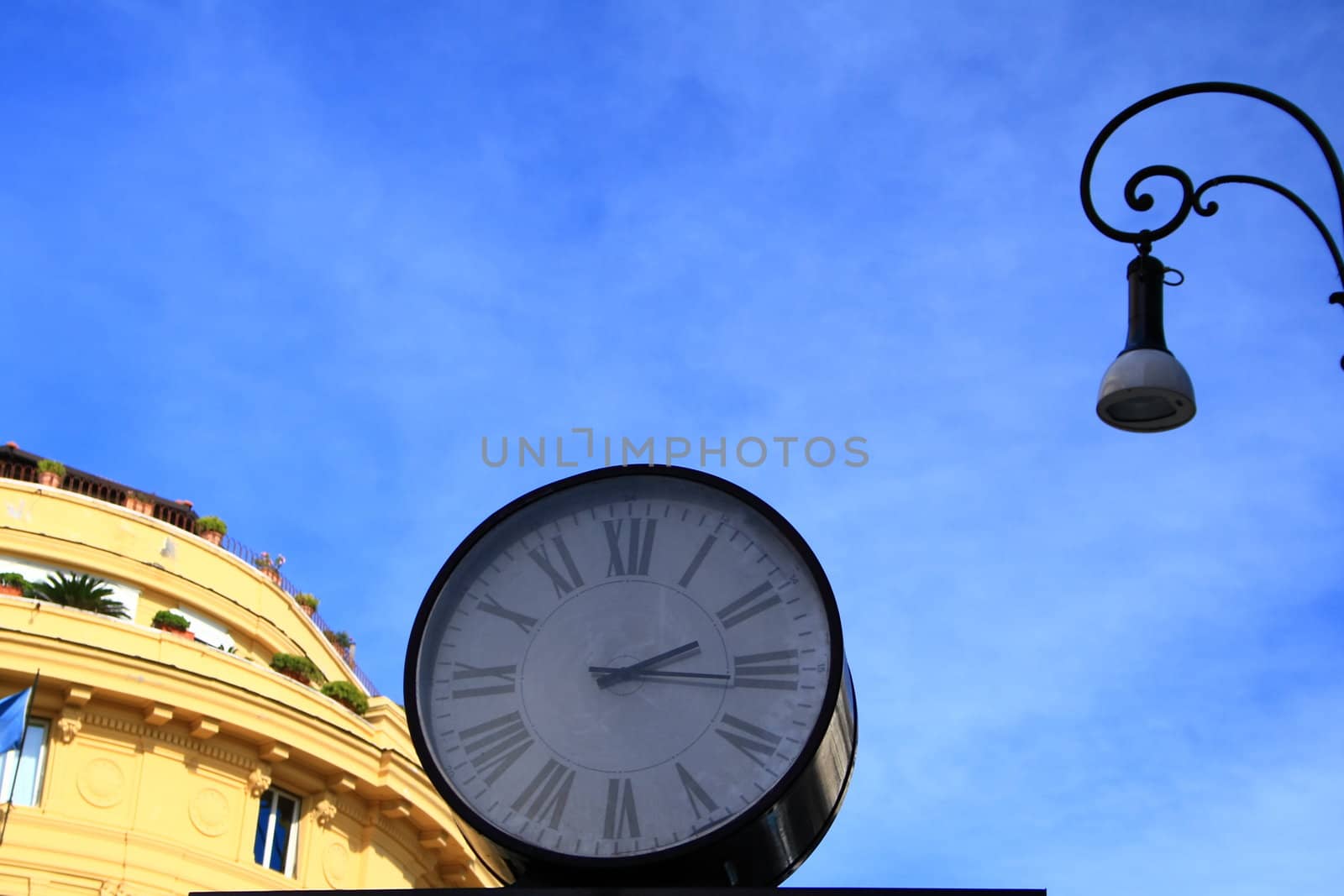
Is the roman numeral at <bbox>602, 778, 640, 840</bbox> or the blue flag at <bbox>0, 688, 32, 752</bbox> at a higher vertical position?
the blue flag at <bbox>0, 688, 32, 752</bbox>

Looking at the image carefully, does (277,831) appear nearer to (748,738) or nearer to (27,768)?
(27,768)

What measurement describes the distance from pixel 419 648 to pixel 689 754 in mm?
873

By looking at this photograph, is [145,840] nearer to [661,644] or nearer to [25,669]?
[25,669]

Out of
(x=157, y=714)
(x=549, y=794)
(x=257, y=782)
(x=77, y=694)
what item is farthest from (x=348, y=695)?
(x=549, y=794)

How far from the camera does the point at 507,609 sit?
18.4 ft

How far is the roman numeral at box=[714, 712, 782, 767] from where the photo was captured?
204 inches

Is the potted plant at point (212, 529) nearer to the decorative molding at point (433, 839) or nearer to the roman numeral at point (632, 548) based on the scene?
the decorative molding at point (433, 839)

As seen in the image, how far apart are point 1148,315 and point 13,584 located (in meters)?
25.0

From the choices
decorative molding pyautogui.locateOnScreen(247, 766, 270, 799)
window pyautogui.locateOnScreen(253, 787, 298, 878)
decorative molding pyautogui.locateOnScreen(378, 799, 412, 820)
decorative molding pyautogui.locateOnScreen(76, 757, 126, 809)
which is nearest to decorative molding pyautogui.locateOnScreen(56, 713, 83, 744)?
decorative molding pyautogui.locateOnScreen(76, 757, 126, 809)

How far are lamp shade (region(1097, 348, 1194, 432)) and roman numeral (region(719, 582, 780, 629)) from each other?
254cm

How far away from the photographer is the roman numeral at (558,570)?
5621 mm

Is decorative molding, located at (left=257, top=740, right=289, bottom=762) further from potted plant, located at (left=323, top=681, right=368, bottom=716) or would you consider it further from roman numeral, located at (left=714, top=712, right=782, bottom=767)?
roman numeral, located at (left=714, top=712, right=782, bottom=767)

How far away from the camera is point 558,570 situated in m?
5.66

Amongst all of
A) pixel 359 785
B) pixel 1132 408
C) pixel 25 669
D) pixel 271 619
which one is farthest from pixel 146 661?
pixel 1132 408
